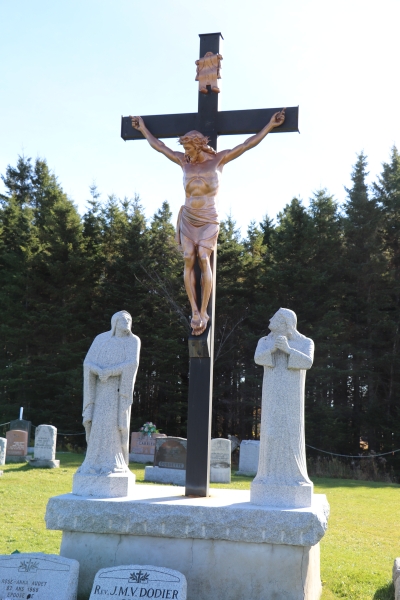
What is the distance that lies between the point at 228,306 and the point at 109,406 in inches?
780

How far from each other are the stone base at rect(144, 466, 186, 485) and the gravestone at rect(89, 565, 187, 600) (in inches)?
371

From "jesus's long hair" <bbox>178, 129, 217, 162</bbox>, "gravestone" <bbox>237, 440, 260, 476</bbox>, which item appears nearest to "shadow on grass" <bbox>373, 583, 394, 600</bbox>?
"jesus's long hair" <bbox>178, 129, 217, 162</bbox>

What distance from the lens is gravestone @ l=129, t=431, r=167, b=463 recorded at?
18.9 metres

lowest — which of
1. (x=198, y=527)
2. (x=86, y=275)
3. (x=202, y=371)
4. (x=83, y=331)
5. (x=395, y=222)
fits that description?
(x=198, y=527)

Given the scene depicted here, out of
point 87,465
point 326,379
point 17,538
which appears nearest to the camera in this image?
point 87,465

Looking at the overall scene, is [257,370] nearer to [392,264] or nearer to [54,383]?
[392,264]

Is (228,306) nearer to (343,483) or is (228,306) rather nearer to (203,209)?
(343,483)

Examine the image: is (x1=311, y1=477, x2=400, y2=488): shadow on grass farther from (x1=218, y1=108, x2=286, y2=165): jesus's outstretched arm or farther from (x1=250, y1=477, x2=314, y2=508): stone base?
(x1=218, y1=108, x2=286, y2=165): jesus's outstretched arm

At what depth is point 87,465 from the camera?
6.04 metres

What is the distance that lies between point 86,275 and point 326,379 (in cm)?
1154

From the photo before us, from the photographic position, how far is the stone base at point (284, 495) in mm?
5469

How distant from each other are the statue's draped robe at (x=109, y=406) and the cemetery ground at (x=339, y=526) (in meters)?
1.88

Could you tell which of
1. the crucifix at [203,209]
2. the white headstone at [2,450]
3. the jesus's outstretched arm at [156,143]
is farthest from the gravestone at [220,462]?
the jesus's outstretched arm at [156,143]

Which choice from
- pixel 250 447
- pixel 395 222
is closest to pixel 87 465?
pixel 250 447
